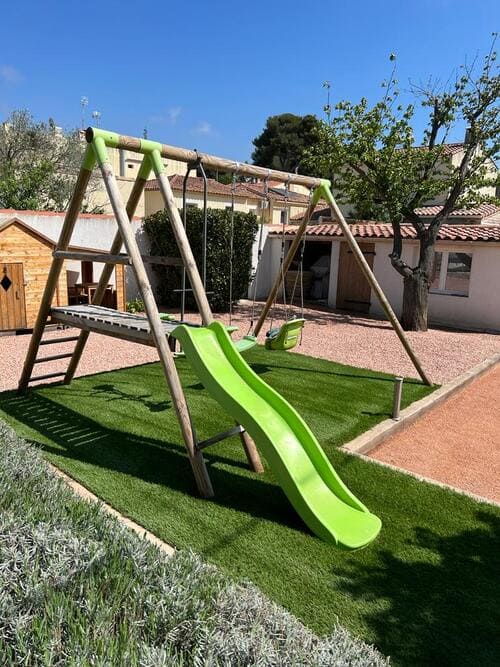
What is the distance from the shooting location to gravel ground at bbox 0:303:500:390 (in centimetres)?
A: 924

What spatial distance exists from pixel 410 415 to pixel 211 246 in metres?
10.1

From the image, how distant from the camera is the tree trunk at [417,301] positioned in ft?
46.2

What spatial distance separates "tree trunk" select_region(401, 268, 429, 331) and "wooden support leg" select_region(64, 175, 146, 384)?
9848 millimetres

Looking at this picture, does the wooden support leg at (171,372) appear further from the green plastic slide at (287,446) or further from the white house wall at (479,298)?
the white house wall at (479,298)

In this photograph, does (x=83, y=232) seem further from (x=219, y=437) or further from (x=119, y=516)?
(x=119, y=516)

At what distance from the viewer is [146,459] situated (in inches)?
205

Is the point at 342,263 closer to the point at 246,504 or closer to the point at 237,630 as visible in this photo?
the point at 246,504

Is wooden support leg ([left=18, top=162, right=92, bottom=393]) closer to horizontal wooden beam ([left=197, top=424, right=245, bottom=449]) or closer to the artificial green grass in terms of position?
the artificial green grass

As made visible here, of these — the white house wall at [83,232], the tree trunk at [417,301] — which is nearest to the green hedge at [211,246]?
the white house wall at [83,232]

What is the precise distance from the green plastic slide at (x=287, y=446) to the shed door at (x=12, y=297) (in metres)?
7.65

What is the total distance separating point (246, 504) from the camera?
4.43 m

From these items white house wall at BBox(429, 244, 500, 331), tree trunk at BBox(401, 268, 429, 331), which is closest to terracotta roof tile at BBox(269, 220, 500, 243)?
white house wall at BBox(429, 244, 500, 331)

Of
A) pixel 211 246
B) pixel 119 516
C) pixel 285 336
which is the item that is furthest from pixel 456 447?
pixel 211 246

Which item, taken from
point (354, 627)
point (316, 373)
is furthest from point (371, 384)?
point (354, 627)
